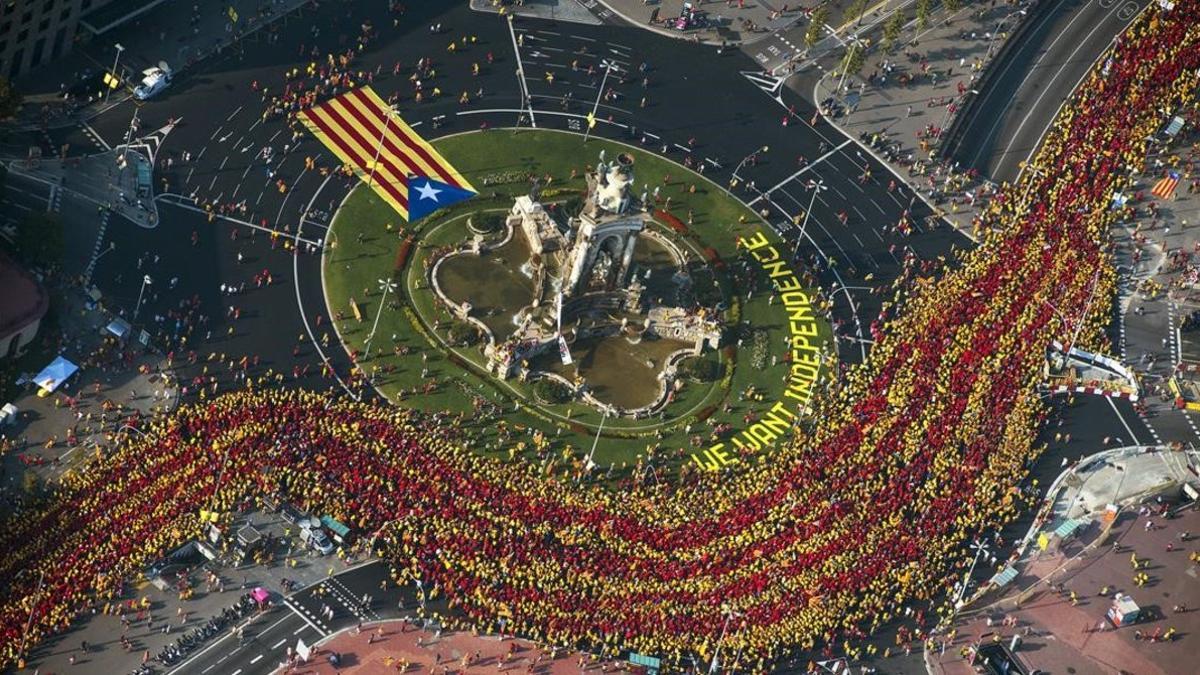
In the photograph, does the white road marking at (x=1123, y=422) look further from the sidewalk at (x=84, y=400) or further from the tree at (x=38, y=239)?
the tree at (x=38, y=239)

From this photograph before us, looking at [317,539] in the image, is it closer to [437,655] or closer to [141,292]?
[437,655]

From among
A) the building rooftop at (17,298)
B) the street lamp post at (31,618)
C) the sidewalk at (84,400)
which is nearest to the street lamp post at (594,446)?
the sidewalk at (84,400)

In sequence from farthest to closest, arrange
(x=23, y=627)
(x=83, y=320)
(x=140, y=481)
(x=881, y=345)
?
(x=881, y=345) → (x=83, y=320) → (x=140, y=481) → (x=23, y=627)

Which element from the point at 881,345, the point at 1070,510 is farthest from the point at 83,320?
the point at 1070,510

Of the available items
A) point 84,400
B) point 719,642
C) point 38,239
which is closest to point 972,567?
point 719,642

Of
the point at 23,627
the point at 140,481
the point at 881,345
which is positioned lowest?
the point at 23,627

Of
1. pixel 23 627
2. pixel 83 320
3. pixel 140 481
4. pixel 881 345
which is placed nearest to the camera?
pixel 23 627

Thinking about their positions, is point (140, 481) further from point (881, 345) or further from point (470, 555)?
point (881, 345)
